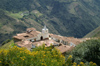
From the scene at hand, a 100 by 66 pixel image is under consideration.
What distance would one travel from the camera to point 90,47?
1723cm

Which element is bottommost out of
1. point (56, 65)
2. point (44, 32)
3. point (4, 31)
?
point (56, 65)

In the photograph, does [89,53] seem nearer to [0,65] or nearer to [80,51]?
[80,51]

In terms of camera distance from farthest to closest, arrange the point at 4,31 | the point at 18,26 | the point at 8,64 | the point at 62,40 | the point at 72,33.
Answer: the point at 72,33
the point at 18,26
the point at 4,31
the point at 62,40
the point at 8,64

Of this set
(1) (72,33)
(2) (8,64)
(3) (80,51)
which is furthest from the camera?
(1) (72,33)

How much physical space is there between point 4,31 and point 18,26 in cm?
1994

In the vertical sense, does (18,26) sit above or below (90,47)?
above

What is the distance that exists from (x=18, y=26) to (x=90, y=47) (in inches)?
5395

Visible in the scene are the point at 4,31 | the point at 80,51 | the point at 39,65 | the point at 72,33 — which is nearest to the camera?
the point at 39,65

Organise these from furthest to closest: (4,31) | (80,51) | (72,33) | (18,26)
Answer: (72,33)
(18,26)
(4,31)
(80,51)

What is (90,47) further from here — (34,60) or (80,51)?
(34,60)

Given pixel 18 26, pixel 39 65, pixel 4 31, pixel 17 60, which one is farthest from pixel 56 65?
pixel 18 26

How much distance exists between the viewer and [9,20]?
Result: 15162 centimetres

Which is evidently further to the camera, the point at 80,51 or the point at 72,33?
the point at 72,33

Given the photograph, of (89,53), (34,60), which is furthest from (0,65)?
(89,53)
